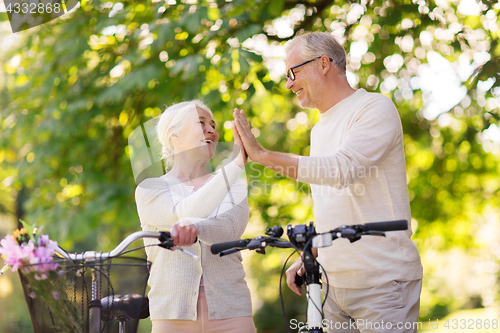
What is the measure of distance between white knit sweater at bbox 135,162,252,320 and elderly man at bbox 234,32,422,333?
12.5 inches

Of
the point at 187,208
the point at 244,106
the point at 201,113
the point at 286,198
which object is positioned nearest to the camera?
the point at 187,208

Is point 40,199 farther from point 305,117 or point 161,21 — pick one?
point 305,117

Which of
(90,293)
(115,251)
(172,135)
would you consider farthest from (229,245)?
(172,135)

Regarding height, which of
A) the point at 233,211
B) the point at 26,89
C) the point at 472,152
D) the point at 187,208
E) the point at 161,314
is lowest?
the point at 472,152

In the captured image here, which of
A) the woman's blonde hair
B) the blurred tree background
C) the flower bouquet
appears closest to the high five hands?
the woman's blonde hair

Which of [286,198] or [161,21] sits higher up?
[161,21]

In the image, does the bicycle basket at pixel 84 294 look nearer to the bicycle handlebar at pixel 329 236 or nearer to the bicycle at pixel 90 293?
the bicycle at pixel 90 293

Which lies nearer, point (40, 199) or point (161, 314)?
point (161, 314)

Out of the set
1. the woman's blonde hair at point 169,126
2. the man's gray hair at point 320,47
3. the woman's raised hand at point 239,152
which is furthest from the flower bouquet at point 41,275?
the man's gray hair at point 320,47

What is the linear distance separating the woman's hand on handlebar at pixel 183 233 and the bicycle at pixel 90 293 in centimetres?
16

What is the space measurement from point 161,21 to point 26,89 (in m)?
2.86

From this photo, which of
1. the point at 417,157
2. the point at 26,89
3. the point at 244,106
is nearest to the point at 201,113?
the point at 244,106

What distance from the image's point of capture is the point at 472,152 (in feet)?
18.7

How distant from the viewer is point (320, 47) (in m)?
2.40
